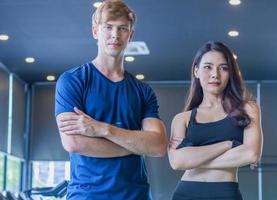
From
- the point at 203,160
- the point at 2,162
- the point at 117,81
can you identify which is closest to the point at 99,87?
the point at 117,81

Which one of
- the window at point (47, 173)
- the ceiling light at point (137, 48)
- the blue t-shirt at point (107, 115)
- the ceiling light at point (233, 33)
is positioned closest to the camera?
the blue t-shirt at point (107, 115)

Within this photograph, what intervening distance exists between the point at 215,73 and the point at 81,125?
2.16 feet

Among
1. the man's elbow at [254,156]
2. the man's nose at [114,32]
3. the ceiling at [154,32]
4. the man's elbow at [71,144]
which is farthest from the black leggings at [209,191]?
the ceiling at [154,32]

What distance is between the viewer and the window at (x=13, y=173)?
11.0 m

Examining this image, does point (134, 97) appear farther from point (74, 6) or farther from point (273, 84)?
point (273, 84)

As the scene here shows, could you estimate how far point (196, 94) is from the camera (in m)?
2.36

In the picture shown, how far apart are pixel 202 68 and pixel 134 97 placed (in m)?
0.44

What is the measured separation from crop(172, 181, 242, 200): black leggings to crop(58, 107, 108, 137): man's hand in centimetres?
47

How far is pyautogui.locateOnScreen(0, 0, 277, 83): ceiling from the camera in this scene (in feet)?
23.2

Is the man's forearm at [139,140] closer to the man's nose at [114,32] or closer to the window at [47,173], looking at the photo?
the man's nose at [114,32]

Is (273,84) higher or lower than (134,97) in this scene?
higher

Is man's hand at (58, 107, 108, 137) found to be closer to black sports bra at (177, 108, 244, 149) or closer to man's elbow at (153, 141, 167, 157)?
man's elbow at (153, 141, 167, 157)

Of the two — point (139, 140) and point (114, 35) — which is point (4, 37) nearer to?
point (114, 35)

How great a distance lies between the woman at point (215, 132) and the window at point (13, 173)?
910cm
